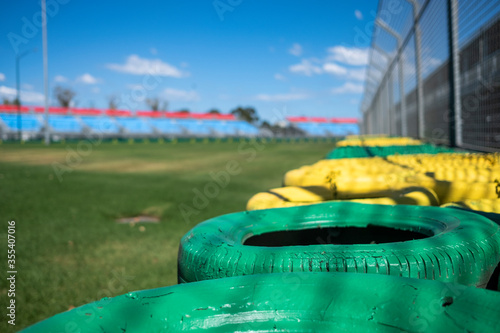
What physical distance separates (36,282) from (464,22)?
494 cm

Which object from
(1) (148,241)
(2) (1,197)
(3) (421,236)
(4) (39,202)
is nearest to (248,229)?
A: (3) (421,236)

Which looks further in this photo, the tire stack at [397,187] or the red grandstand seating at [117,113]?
the red grandstand seating at [117,113]

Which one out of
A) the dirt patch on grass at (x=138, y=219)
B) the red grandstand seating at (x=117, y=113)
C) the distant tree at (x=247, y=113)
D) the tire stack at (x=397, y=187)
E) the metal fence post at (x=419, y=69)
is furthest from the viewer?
the distant tree at (x=247, y=113)

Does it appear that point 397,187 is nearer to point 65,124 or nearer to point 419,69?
point 419,69

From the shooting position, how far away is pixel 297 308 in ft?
2.80

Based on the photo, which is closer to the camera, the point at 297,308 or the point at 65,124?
the point at 297,308

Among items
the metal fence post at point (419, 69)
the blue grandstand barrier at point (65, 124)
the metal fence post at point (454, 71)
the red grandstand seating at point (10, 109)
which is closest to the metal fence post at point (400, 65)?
the metal fence post at point (419, 69)

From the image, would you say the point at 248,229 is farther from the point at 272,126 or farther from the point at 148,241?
the point at 272,126

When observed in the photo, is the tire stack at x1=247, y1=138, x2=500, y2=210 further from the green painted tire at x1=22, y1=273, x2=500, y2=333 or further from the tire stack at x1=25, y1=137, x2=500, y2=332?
the green painted tire at x1=22, y1=273, x2=500, y2=333

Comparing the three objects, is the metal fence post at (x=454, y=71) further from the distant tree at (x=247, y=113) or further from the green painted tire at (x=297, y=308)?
the distant tree at (x=247, y=113)

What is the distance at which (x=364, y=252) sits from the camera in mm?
1123

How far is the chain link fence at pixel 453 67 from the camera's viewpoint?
3826 mm

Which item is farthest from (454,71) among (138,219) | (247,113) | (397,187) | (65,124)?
(247,113)

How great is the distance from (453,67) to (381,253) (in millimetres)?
4655
